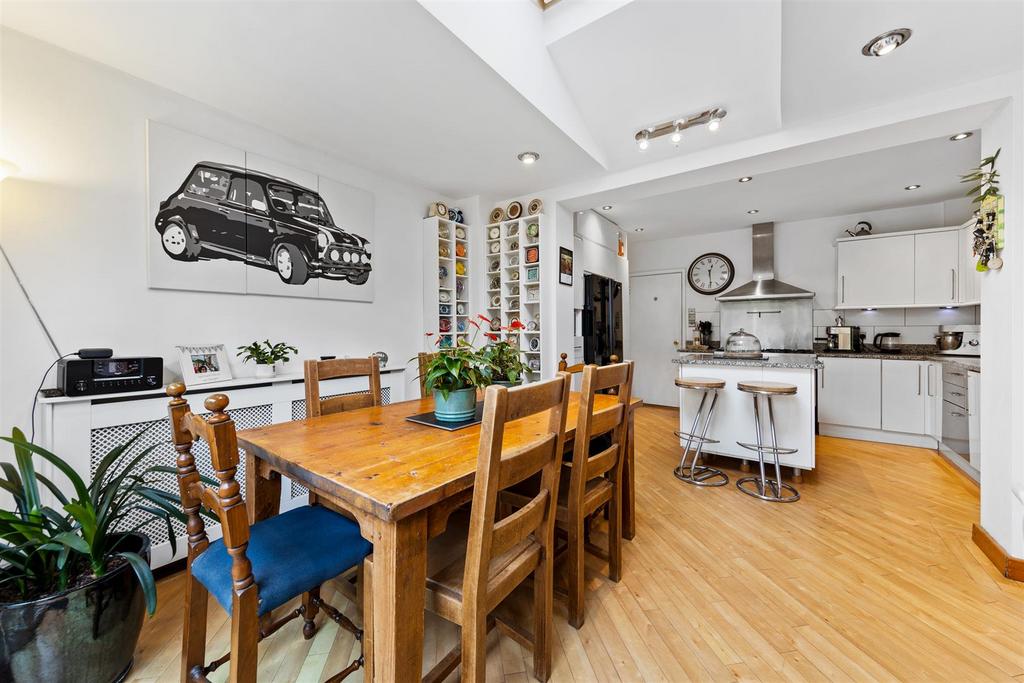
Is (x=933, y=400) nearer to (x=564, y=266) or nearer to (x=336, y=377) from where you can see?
(x=564, y=266)

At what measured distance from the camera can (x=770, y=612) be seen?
1.64 metres

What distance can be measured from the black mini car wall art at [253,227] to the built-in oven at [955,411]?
4776 mm

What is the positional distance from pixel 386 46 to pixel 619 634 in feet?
8.85

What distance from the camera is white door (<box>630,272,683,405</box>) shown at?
5.73m

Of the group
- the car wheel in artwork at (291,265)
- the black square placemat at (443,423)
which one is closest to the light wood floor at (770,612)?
the black square placemat at (443,423)

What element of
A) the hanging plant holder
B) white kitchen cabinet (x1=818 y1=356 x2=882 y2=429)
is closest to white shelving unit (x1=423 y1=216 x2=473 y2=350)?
the hanging plant holder

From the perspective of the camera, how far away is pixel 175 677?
135cm

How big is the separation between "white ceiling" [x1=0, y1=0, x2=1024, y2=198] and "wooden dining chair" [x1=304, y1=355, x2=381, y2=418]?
4.83ft

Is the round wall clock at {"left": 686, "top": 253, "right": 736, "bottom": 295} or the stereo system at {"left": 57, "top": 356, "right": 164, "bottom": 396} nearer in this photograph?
the stereo system at {"left": 57, "top": 356, "right": 164, "bottom": 396}

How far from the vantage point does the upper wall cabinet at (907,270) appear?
376 centimetres

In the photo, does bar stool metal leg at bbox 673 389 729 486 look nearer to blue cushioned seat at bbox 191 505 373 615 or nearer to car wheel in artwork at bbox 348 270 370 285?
blue cushioned seat at bbox 191 505 373 615

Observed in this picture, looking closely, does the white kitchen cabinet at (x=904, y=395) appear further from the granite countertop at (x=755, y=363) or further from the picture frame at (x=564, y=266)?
the picture frame at (x=564, y=266)

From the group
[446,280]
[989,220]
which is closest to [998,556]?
[989,220]

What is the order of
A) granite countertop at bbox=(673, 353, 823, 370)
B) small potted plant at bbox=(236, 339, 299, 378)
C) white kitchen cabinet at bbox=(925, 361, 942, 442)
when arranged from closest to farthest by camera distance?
1. small potted plant at bbox=(236, 339, 299, 378)
2. granite countertop at bbox=(673, 353, 823, 370)
3. white kitchen cabinet at bbox=(925, 361, 942, 442)
